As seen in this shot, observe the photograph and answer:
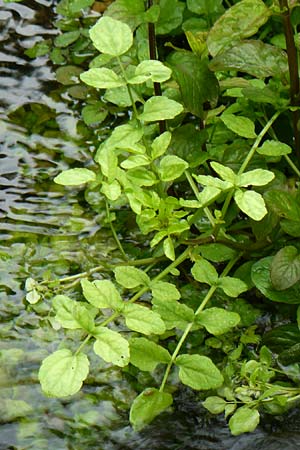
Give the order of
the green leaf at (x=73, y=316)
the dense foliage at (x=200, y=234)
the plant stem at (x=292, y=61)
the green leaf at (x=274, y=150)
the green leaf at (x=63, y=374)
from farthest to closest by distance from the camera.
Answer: the green leaf at (x=274, y=150) → the plant stem at (x=292, y=61) → the dense foliage at (x=200, y=234) → the green leaf at (x=73, y=316) → the green leaf at (x=63, y=374)

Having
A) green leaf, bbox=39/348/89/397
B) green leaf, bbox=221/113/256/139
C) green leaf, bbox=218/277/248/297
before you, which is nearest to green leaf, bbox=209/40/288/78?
green leaf, bbox=221/113/256/139

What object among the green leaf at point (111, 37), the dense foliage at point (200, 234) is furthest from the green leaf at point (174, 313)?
the green leaf at point (111, 37)

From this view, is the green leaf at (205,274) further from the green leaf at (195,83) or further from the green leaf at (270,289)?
the green leaf at (195,83)

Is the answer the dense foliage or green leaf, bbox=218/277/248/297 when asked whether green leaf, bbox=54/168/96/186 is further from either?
green leaf, bbox=218/277/248/297

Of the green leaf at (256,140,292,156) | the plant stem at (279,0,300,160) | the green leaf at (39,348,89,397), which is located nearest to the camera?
the green leaf at (39,348,89,397)

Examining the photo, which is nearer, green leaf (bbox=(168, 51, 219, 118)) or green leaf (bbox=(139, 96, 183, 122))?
green leaf (bbox=(139, 96, 183, 122))

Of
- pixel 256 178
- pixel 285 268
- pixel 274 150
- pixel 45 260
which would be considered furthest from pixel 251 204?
pixel 45 260

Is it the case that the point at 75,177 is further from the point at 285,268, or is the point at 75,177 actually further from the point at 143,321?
the point at 285,268
